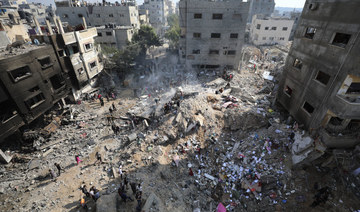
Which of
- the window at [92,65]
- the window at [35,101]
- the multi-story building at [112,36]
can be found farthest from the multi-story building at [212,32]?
the window at [35,101]

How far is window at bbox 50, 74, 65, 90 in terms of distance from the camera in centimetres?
1829

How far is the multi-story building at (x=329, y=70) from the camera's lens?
9.90m

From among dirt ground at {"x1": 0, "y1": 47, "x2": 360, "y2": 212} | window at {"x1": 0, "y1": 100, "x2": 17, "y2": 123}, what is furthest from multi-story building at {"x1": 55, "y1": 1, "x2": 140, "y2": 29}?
window at {"x1": 0, "y1": 100, "x2": 17, "y2": 123}

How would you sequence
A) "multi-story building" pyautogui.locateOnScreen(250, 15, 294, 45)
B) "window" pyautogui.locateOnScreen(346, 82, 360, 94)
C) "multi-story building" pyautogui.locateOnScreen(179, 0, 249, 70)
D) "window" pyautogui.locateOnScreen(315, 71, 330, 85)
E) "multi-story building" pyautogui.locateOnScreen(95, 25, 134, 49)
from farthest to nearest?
1. "multi-story building" pyautogui.locateOnScreen(250, 15, 294, 45)
2. "multi-story building" pyautogui.locateOnScreen(95, 25, 134, 49)
3. "multi-story building" pyautogui.locateOnScreen(179, 0, 249, 70)
4. "window" pyautogui.locateOnScreen(315, 71, 330, 85)
5. "window" pyautogui.locateOnScreen(346, 82, 360, 94)

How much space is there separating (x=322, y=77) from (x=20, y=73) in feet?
79.7

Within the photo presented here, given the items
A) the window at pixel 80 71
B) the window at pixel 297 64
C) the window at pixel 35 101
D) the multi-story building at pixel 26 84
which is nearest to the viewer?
the multi-story building at pixel 26 84

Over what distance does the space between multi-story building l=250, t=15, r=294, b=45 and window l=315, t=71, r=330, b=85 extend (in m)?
35.8

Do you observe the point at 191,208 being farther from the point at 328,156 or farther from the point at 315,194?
the point at 328,156

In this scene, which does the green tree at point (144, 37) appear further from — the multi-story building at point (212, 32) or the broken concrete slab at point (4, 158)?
the broken concrete slab at point (4, 158)

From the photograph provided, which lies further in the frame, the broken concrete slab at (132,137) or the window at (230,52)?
the window at (230,52)

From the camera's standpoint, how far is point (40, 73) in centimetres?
1580

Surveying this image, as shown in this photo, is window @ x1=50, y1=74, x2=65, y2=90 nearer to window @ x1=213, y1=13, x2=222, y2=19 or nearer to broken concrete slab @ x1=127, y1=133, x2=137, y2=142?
broken concrete slab @ x1=127, y1=133, x2=137, y2=142

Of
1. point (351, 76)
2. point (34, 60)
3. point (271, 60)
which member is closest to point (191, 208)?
point (351, 76)

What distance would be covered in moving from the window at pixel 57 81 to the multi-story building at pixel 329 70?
2363 centimetres
